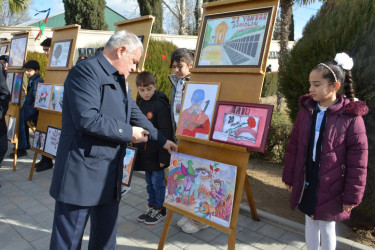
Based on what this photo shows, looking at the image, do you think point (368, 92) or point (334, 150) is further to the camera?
point (368, 92)

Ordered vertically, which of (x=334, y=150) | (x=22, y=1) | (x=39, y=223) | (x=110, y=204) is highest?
(x=22, y=1)

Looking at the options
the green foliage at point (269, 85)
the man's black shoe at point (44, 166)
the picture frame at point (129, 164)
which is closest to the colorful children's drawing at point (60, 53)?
the man's black shoe at point (44, 166)

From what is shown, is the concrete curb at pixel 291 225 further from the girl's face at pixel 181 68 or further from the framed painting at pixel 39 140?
the framed painting at pixel 39 140

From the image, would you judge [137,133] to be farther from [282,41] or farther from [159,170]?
[282,41]

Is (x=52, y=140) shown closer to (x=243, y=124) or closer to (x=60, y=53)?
(x=60, y=53)

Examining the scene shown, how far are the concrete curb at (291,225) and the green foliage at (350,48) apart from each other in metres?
0.34

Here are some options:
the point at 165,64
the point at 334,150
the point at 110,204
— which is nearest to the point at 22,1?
the point at 165,64

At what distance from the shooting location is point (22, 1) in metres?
10.7

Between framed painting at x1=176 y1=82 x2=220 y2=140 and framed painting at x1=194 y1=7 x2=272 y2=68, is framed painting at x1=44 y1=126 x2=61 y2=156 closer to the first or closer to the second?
framed painting at x1=176 y1=82 x2=220 y2=140

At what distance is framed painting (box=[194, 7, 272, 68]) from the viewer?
234cm

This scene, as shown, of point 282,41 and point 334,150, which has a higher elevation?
point 282,41

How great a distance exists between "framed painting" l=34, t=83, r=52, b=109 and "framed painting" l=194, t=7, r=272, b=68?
9.93 feet

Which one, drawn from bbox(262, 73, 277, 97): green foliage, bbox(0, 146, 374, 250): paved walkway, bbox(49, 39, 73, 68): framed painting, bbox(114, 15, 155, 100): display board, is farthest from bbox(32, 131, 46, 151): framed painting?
bbox(262, 73, 277, 97): green foliage

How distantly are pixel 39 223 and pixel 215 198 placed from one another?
90.1 inches
